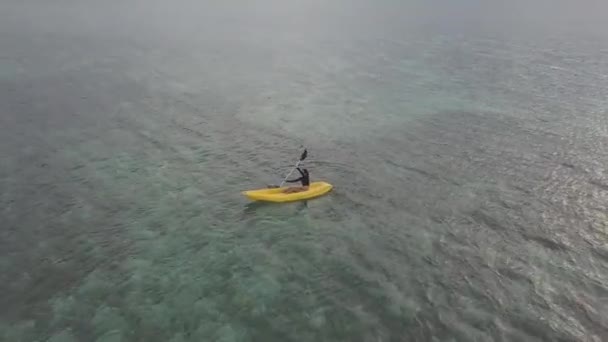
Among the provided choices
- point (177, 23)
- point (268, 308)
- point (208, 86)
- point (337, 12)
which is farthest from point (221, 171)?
point (337, 12)

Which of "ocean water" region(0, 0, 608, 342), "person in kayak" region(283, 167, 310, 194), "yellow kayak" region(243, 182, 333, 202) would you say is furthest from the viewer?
"person in kayak" region(283, 167, 310, 194)

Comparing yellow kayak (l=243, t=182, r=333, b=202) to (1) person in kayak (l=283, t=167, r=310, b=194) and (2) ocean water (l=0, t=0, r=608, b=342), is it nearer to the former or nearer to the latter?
(1) person in kayak (l=283, t=167, r=310, b=194)

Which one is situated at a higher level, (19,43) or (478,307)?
(19,43)

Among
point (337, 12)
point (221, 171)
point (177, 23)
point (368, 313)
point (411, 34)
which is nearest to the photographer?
point (368, 313)

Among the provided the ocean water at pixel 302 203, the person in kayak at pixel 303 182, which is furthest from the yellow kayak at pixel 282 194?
the ocean water at pixel 302 203

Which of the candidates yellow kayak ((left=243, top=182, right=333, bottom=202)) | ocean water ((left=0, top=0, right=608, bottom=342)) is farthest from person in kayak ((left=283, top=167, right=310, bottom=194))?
ocean water ((left=0, top=0, right=608, bottom=342))

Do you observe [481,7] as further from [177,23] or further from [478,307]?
[478,307]

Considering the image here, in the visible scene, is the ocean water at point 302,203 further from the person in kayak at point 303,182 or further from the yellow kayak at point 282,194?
the person in kayak at point 303,182
